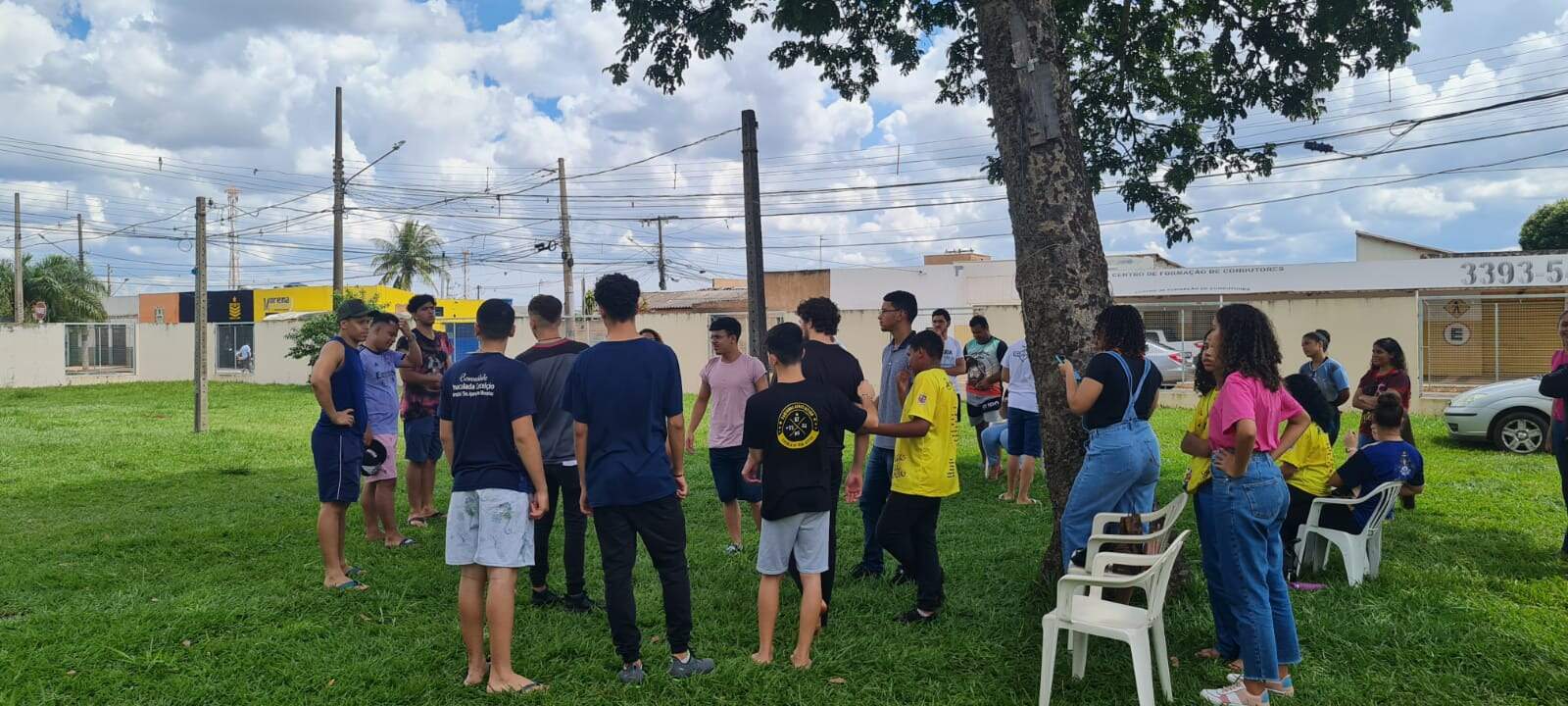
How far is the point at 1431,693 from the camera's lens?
3762 millimetres

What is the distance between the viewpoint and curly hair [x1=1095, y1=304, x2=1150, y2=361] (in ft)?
13.5

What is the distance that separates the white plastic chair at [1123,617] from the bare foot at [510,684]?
2097mm

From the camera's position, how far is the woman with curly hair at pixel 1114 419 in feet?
13.1

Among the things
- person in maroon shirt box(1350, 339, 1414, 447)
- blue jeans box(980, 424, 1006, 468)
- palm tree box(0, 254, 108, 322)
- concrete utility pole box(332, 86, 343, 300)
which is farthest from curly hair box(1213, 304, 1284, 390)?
palm tree box(0, 254, 108, 322)

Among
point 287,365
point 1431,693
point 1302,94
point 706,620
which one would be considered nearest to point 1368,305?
point 1302,94

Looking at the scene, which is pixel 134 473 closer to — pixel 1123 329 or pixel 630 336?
pixel 630 336

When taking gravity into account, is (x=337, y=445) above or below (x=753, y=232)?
below

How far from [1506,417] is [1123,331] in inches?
376

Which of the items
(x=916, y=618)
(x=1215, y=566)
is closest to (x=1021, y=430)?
(x=916, y=618)

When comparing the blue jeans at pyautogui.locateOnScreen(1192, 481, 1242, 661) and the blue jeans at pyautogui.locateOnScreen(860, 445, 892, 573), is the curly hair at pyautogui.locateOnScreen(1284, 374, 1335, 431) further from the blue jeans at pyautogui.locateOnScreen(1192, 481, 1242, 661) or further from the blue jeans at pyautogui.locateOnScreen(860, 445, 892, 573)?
the blue jeans at pyautogui.locateOnScreen(860, 445, 892, 573)

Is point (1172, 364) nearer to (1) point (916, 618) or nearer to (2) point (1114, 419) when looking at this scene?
(1) point (916, 618)

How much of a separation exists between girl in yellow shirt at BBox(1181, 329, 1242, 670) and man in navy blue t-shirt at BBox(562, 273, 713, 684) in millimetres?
2221

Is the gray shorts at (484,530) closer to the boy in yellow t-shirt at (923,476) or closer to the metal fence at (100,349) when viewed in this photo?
the boy in yellow t-shirt at (923,476)

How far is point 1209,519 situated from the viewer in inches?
151
